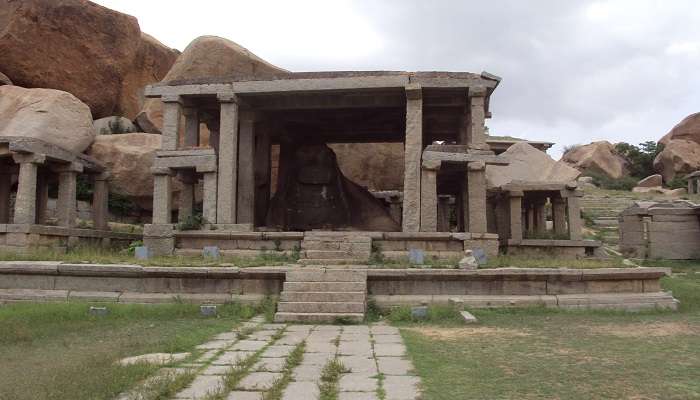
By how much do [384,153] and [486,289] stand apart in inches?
818

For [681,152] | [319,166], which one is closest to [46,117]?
[319,166]

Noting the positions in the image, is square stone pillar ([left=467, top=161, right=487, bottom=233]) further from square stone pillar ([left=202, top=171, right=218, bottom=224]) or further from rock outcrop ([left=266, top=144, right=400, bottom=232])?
square stone pillar ([left=202, top=171, right=218, bottom=224])

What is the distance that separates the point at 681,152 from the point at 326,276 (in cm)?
4470

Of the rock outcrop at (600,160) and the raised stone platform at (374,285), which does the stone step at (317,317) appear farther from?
the rock outcrop at (600,160)

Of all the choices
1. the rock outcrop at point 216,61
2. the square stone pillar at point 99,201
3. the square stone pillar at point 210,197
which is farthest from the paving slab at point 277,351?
the rock outcrop at point 216,61

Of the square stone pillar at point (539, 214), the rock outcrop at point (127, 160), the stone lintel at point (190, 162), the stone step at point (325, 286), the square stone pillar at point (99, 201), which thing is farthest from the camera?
the square stone pillar at point (539, 214)

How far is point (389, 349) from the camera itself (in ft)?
20.6

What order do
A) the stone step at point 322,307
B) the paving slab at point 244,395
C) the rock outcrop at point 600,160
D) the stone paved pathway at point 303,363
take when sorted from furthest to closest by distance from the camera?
the rock outcrop at point 600,160
the stone step at point 322,307
the stone paved pathway at point 303,363
the paving slab at point 244,395

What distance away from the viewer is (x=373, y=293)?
32.7ft

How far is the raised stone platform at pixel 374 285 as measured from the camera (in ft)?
31.9

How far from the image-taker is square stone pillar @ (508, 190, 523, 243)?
19.1 metres

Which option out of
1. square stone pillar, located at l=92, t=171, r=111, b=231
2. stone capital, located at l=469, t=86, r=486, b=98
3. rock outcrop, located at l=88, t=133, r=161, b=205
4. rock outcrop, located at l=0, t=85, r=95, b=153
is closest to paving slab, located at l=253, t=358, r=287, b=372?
stone capital, located at l=469, t=86, r=486, b=98

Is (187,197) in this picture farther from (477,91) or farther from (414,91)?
(477,91)

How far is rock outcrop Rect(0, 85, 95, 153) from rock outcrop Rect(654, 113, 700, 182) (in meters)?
43.2
